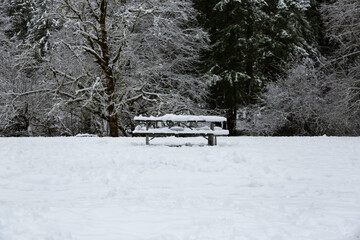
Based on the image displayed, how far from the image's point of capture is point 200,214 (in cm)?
378

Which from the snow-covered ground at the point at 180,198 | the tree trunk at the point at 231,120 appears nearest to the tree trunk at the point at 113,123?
the tree trunk at the point at 231,120

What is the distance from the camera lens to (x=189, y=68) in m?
20.0

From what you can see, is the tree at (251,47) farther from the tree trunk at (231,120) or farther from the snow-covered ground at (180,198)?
the snow-covered ground at (180,198)

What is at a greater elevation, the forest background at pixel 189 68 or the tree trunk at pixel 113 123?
the forest background at pixel 189 68

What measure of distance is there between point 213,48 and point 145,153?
44.0ft

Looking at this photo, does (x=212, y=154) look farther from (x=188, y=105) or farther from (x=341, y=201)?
(x=188, y=105)

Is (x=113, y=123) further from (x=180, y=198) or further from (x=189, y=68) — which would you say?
(x=180, y=198)

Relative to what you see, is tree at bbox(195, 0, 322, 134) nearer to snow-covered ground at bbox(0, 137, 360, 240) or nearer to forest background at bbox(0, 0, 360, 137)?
forest background at bbox(0, 0, 360, 137)

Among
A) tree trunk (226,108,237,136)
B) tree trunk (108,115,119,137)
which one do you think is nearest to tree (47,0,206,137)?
tree trunk (108,115,119,137)

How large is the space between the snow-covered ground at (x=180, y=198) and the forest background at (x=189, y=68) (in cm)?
905

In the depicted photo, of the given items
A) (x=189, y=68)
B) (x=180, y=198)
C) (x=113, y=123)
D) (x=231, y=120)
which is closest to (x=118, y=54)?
(x=113, y=123)

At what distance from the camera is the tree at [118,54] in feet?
52.6

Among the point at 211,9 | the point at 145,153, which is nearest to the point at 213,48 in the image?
the point at 211,9

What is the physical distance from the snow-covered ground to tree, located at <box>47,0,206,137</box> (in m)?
8.72
